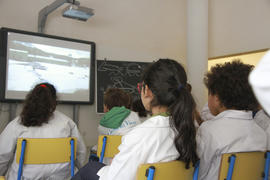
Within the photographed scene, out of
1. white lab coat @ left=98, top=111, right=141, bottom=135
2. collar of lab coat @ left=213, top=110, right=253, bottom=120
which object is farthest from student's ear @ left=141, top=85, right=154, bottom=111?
white lab coat @ left=98, top=111, right=141, bottom=135

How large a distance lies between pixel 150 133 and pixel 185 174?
0.26 m

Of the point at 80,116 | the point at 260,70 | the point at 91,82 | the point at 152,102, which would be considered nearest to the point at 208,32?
the point at 91,82

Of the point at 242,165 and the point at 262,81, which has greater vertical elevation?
the point at 262,81

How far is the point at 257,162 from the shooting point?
4.82 feet

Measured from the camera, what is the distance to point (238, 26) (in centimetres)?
414

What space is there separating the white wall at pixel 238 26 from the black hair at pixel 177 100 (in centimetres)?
306

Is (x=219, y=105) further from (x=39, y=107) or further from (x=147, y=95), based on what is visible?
(x=39, y=107)

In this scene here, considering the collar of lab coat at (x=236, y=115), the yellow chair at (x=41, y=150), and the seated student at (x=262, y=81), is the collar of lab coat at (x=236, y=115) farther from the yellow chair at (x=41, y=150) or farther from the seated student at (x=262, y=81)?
the seated student at (x=262, y=81)

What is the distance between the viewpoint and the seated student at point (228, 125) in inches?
59.9

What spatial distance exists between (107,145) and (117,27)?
2370mm

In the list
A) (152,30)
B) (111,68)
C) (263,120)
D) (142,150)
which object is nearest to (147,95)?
(142,150)

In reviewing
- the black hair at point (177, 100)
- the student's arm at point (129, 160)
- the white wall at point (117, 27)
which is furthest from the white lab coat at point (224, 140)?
the white wall at point (117, 27)

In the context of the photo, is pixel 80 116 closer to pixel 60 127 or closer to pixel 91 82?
pixel 91 82

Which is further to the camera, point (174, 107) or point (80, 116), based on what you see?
point (80, 116)
